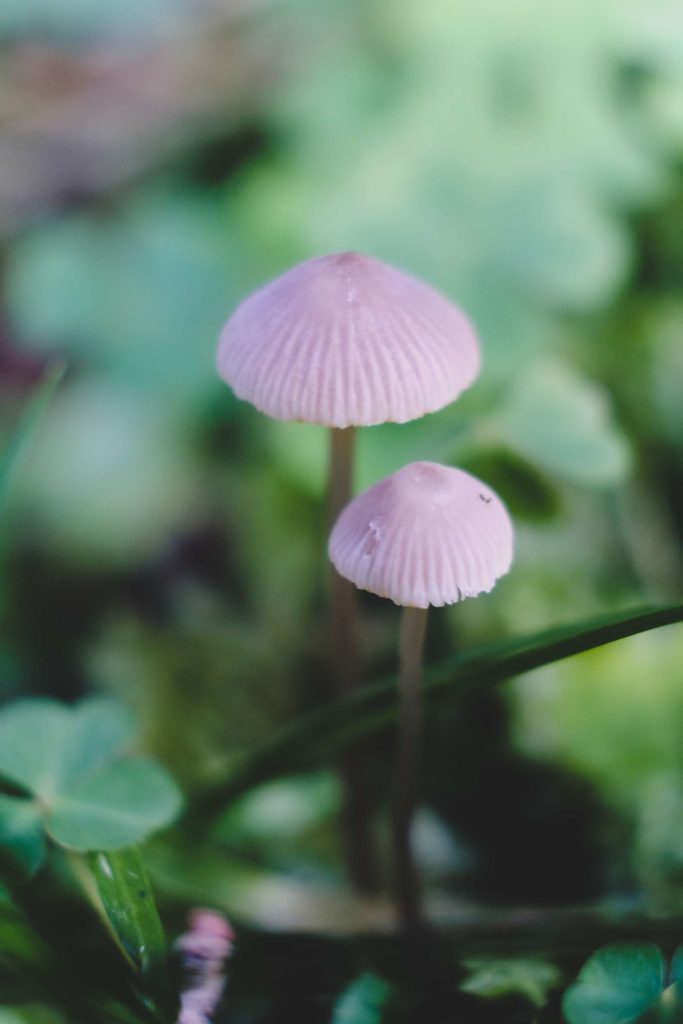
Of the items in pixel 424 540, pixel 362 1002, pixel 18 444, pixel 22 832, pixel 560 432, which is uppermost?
pixel 560 432

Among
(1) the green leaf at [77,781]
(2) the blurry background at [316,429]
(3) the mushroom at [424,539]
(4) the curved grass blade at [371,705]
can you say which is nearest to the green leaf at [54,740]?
(1) the green leaf at [77,781]

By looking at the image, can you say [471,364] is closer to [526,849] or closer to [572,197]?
[526,849]

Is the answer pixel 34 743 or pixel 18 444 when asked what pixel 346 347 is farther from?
pixel 34 743

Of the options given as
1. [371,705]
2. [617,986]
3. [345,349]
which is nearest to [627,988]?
[617,986]

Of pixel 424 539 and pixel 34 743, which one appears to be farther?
→ pixel 34 743

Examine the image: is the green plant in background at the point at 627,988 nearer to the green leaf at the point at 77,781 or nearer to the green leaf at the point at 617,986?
the green leaf at the point at 617,986

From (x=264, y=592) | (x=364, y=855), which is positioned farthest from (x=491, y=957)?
(x=264, y=592)
